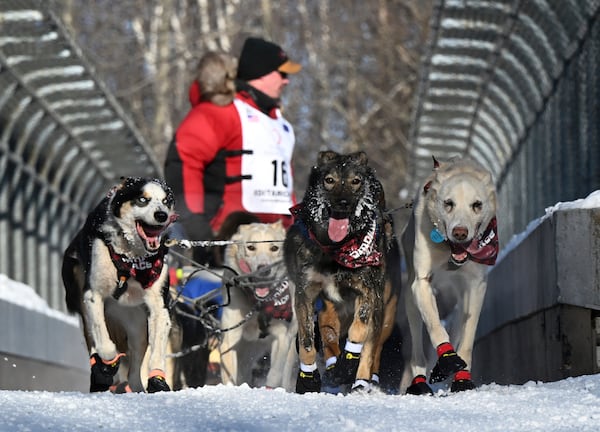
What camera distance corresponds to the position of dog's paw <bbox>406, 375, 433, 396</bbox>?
27.2ft

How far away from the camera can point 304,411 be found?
6.11 metres

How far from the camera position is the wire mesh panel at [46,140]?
11992mm

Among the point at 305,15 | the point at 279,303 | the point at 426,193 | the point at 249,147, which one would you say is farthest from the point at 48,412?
the point at 305,15

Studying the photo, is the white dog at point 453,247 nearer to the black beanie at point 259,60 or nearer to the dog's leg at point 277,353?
the dog's leg at point 277,353

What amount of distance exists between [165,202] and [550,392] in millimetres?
2525

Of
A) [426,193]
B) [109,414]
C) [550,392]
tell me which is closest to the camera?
[109,414]

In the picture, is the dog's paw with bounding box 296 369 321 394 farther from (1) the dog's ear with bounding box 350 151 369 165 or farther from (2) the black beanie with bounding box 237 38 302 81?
(2) the black beanie with bounding box 237 38 302 81

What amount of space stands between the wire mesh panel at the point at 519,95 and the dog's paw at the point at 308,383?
2.36 m

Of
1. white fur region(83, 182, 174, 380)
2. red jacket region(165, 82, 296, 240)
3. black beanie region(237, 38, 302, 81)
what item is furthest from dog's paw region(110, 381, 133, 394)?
black beanie region(237, 38, 302, 81)

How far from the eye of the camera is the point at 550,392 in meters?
6.70

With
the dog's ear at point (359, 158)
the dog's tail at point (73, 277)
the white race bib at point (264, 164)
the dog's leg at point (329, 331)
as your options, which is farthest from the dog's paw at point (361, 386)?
the white race bib at point (264, 164)

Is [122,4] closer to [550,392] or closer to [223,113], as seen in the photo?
[223,113]

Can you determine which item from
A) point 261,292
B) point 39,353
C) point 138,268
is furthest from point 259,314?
point 39,353

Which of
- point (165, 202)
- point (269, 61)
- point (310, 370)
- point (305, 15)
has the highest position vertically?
point (305, 15)
